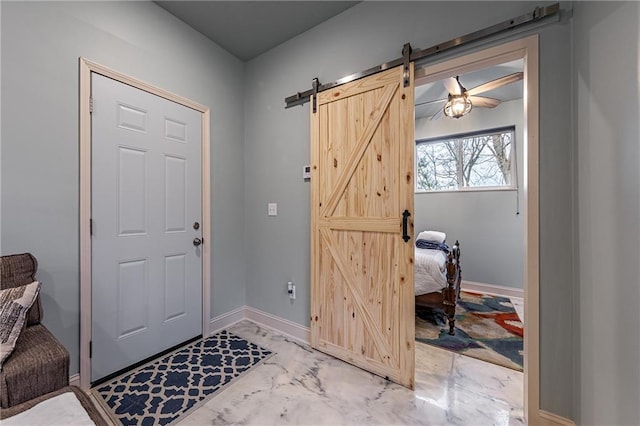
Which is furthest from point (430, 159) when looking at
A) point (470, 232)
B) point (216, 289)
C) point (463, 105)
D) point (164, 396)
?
point (164, 396)

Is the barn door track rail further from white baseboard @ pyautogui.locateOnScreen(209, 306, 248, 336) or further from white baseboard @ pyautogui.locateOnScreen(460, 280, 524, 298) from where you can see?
white baseboard @ pyautogui.locateOnScreen(460, 280, 524, 298)

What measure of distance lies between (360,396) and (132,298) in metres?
1.81

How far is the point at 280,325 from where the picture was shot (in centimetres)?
266

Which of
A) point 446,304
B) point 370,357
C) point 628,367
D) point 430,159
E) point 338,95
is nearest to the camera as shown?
point 628,367

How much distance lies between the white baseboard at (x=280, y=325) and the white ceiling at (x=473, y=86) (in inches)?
110

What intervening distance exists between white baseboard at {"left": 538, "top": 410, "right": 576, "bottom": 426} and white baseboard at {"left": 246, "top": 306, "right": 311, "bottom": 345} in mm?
1623

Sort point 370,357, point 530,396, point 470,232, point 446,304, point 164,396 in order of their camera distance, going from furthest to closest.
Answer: point 470,232 < point 446,304 < point 370,357 < point 164,396 < point 530,396

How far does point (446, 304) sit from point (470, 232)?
192 centimetres

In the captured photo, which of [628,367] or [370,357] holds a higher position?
[628,367]

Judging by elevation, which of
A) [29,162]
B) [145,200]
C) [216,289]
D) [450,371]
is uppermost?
[29,162]

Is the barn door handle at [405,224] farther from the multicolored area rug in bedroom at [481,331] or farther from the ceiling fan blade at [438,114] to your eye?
the ceiling fan blade at [438,114]

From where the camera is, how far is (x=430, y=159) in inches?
182

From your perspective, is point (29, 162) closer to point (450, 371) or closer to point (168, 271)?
point (168, 271)

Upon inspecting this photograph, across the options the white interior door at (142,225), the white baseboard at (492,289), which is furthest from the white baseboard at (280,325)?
the white baseboard at (492,289)
